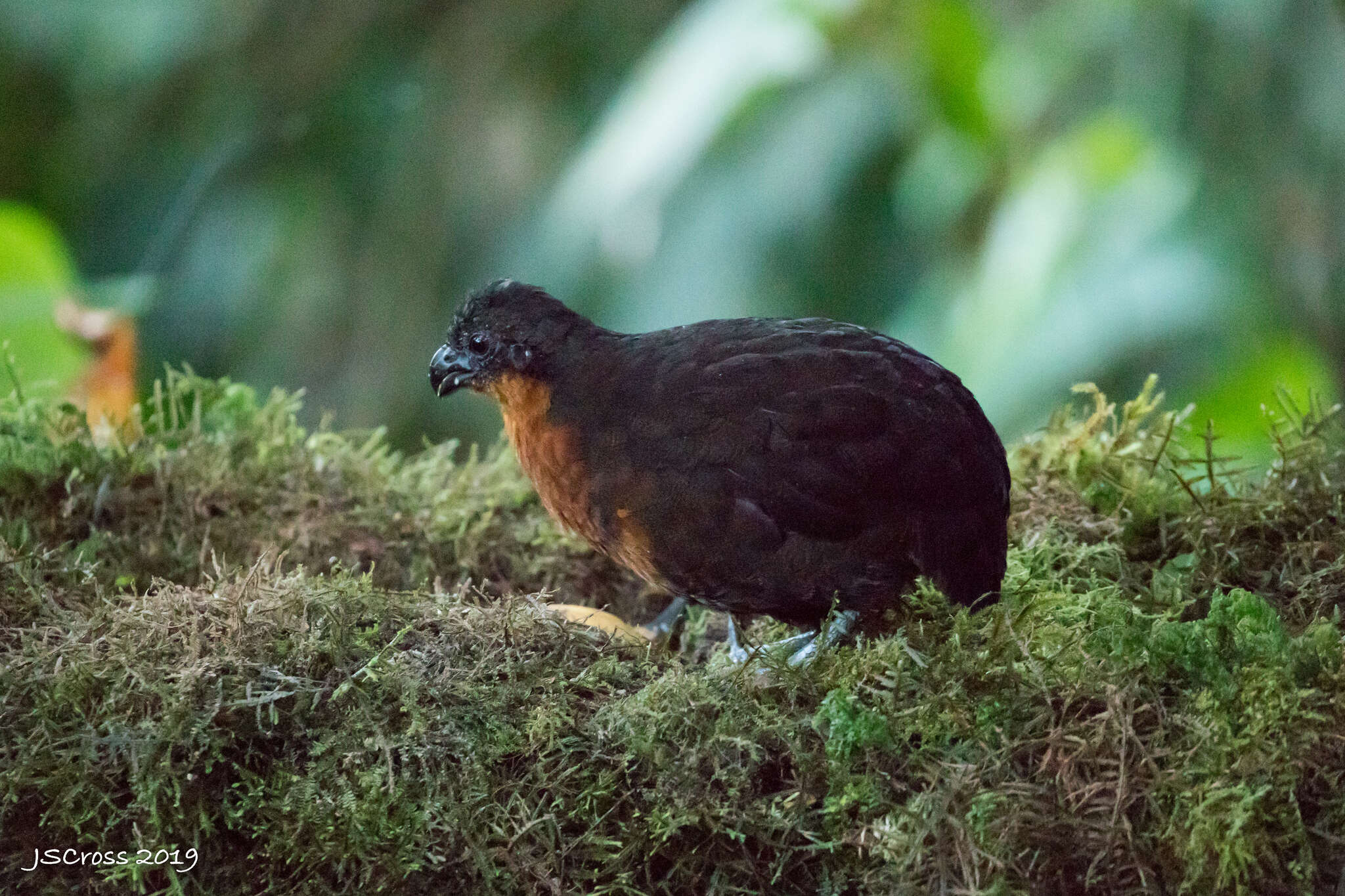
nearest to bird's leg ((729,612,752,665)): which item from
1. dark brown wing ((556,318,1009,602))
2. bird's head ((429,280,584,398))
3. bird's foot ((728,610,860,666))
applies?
bird's foot ((728,610,860,666))

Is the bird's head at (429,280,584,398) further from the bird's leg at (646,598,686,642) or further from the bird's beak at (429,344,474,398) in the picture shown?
the bird's leg at (646,598,686,642)

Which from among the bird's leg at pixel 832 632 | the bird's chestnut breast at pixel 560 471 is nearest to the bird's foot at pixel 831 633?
the bird's leg at pixel 832 632

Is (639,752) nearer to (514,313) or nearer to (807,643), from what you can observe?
(807,643)

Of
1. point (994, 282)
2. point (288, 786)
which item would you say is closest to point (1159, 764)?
point (288, 786)

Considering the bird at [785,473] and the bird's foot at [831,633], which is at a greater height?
the bird at [785,473]

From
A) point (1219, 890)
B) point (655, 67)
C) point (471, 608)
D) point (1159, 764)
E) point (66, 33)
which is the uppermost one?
point (66, 33)

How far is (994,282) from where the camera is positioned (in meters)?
3.39

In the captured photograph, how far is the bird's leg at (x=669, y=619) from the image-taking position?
2.16m

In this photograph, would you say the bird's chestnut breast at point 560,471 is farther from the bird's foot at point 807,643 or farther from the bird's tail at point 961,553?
the bird's tail at point 961,553

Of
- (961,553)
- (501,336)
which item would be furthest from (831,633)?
(501,336)

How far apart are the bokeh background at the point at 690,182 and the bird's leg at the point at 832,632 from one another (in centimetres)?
126

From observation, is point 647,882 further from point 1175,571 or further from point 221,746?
point 1175,571

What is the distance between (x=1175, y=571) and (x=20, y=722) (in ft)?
5.70

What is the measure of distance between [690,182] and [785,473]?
235 cm
